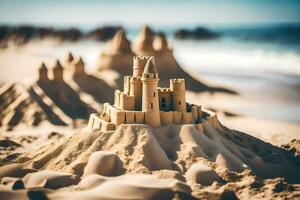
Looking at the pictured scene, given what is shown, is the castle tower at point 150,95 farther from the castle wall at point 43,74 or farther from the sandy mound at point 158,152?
the castle wall at point 43,74

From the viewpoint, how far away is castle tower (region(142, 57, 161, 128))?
31.6 metres

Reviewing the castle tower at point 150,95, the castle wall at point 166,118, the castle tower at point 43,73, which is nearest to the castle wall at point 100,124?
the castle tower at point 150,95

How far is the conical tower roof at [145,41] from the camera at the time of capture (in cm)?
6378

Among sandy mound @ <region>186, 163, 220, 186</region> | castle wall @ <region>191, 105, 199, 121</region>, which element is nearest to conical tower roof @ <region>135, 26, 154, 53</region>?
castle wall @ <region>191, 105, 199, 121</region>

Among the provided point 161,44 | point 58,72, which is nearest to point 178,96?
point 58,72

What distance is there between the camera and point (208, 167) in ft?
96.8

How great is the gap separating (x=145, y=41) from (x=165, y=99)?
102 feet

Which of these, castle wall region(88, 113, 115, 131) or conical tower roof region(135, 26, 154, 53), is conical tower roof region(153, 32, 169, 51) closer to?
conical tower roof region(135, 26, 154, 53)

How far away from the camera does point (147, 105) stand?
31672 millimetres

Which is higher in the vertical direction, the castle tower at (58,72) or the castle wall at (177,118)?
the castle tower at (58,72)

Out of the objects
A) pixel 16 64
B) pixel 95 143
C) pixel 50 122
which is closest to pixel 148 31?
pixel 50 122

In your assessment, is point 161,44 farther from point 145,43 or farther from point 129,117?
point 129,117

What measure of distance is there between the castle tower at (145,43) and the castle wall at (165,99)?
97.8 ft

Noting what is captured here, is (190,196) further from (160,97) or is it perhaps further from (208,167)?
(160,97)
